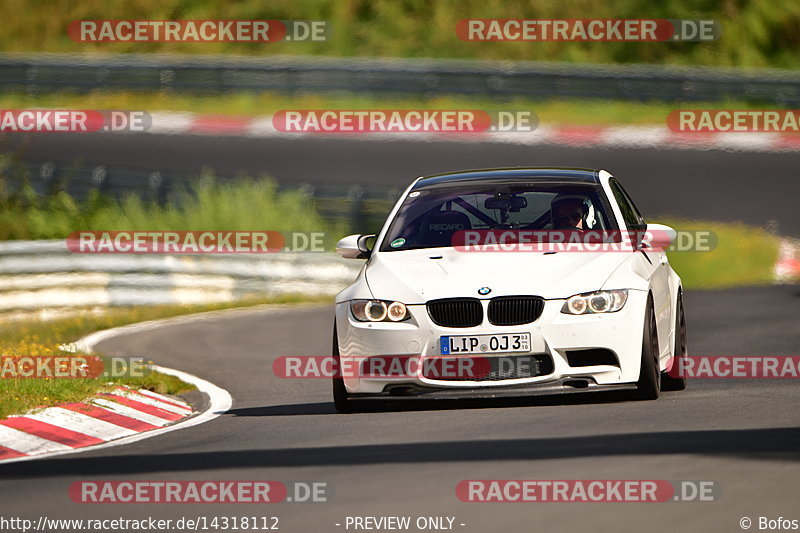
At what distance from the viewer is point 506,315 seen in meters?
9.34

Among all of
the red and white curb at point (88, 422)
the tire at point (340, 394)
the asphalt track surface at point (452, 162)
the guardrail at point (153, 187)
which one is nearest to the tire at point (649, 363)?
the tire at point (340, 394)

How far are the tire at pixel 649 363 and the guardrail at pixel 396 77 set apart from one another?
18.0m

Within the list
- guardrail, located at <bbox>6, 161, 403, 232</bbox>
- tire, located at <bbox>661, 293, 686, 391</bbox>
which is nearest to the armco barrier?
guardrail, located at <bbox>6, 161, 403, 232</bbox>

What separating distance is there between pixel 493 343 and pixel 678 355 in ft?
6.94

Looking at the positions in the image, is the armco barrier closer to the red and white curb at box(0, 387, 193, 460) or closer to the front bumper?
the red and white curb at box(0, 387, 193, 460)

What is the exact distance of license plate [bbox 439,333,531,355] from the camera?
923cm

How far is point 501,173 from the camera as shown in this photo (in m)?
10.9

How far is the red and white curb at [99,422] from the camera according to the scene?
9438 millimetres

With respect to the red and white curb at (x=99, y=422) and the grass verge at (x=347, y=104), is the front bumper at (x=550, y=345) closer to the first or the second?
the red and white curb at (x=99, y=422)

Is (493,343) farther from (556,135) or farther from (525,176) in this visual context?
(556,135)

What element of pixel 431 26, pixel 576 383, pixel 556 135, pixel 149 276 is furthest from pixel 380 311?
pixel 431 26

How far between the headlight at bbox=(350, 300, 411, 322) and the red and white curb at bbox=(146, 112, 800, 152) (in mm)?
15733

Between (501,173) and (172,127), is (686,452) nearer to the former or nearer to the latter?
(501,173)

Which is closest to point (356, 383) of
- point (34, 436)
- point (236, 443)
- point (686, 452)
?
point (236, 443)
